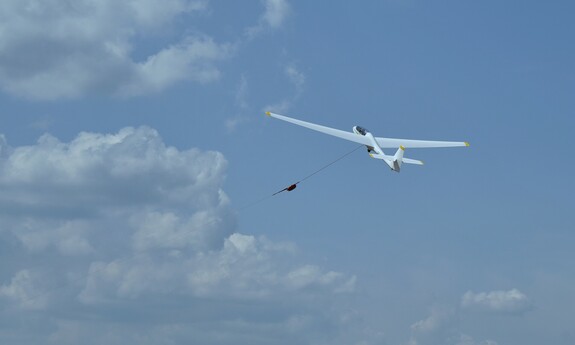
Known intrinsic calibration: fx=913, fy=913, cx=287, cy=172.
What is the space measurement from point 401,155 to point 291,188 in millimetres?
35141

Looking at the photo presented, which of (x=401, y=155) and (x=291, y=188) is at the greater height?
(x=401, y=155)

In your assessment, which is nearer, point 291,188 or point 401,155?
point 291,188

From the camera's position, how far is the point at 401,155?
199m

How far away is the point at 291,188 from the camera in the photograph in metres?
175
